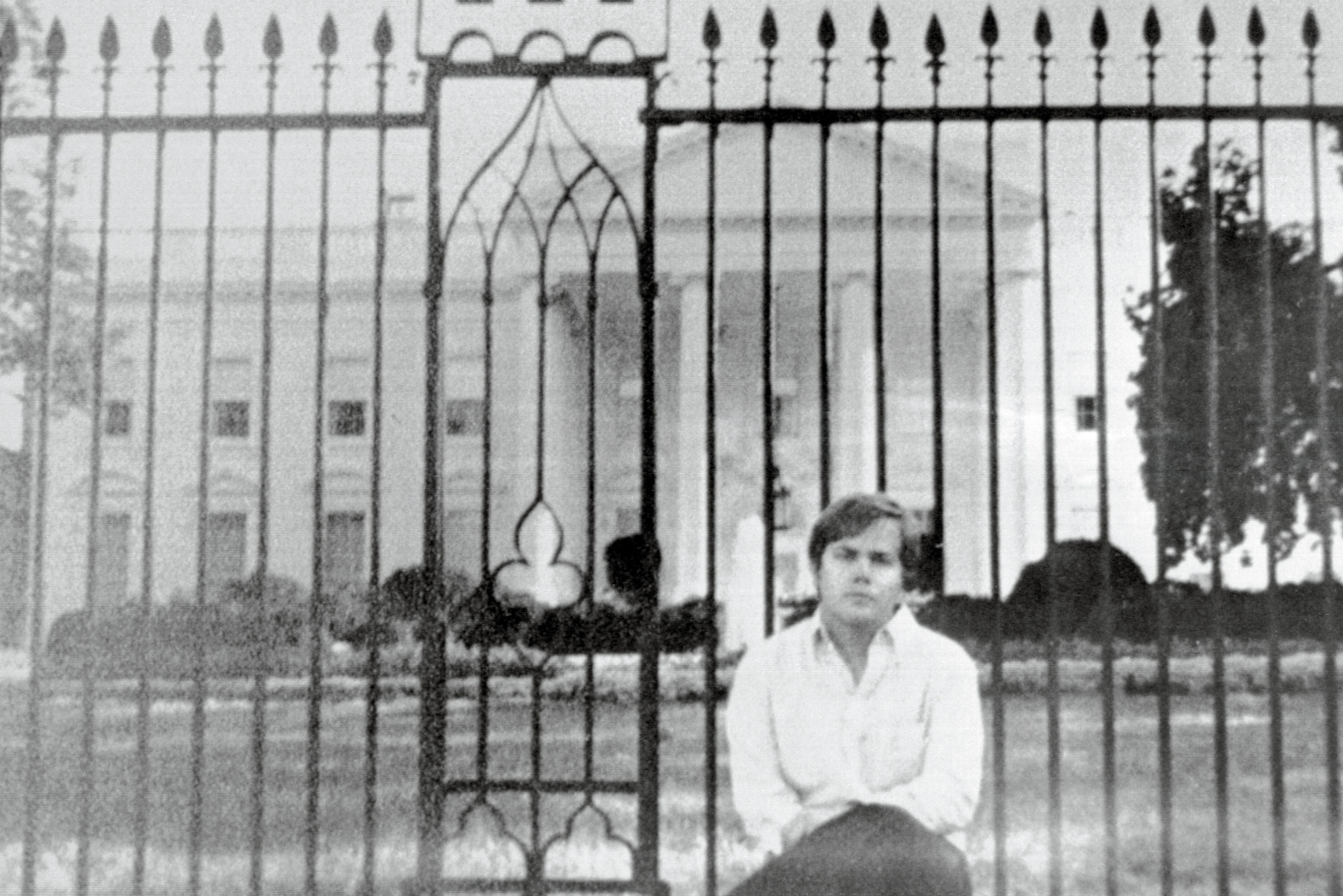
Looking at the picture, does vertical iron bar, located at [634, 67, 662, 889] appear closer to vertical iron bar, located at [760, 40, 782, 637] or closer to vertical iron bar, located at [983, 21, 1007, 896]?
vertical iron bar, located at [760, 40, 782, 637]

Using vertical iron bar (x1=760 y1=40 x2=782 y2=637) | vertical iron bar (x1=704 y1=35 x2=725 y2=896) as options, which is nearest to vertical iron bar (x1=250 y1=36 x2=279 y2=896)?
vertical iron bar (x1=704 y1=35 x2=725 y2=896)

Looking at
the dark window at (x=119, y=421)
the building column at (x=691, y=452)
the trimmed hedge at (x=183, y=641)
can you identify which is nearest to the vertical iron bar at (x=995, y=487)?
the trimmed hedge at (x=183, y=641)

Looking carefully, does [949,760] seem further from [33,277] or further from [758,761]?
[33,277]

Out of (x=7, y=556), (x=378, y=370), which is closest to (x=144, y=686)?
(x=378, y=370)

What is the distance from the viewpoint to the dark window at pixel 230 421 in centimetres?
2720

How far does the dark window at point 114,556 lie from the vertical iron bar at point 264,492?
14.6 m

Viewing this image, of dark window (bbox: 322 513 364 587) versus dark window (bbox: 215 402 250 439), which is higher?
dark window (bbox: 215 402 250 439)

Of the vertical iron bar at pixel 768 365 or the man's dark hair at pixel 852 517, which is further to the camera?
the vertical iron bar at pixel 768 365

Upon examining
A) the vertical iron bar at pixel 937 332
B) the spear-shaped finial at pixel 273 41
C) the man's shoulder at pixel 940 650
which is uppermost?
the spear-shaped finial at pixel 273 41

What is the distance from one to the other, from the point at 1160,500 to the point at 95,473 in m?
2.70

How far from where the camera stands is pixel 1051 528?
3695 mm

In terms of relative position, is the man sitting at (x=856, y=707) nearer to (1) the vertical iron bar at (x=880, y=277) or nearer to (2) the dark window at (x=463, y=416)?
(1) the vertical iron bar at (x=880, y=277)

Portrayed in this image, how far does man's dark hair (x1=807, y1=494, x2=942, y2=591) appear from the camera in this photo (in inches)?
125

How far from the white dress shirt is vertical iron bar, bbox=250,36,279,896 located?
4.18 feet
